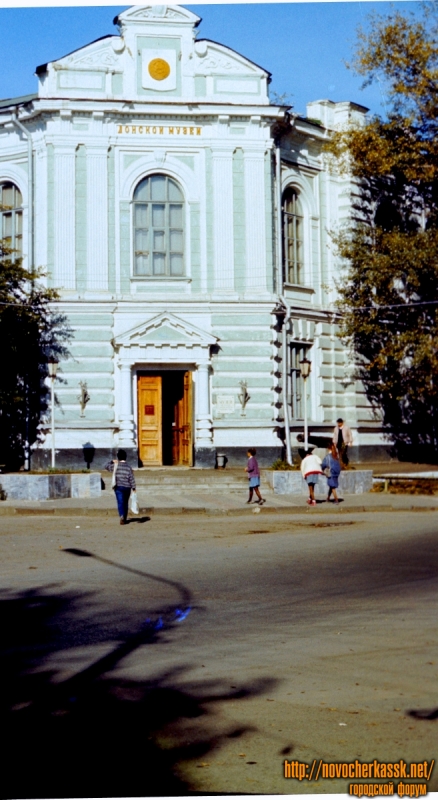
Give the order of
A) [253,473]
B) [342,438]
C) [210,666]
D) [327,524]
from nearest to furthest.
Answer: [210,666] → [327,524] → [253,473] → [342,438]

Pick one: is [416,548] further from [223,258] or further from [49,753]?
[223,258]

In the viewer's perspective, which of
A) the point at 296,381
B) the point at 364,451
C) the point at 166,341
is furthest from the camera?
the point at 364,451

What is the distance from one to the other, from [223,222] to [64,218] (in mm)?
4633

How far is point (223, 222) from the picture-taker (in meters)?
31.4

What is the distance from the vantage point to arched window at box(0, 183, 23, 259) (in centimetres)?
3244

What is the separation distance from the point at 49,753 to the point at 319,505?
1897 cm

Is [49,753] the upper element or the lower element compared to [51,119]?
lower

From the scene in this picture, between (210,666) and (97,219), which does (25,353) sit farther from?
(210,666)

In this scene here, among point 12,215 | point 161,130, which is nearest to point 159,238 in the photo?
point 161,130

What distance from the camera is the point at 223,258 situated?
31422 mm

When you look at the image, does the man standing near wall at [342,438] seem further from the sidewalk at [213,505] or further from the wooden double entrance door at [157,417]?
the wooden double entrance door at [157,417]

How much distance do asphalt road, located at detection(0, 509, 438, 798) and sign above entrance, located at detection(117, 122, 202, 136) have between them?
1817cm

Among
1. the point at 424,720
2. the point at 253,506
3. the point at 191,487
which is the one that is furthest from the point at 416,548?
the point at 191,487

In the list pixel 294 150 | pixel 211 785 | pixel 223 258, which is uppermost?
pixel 294 150
